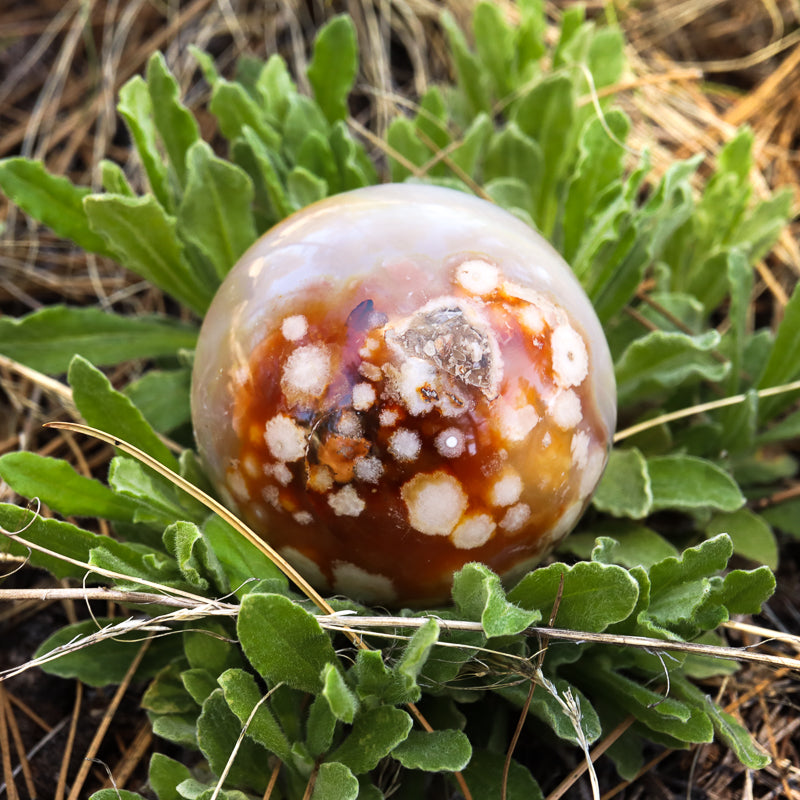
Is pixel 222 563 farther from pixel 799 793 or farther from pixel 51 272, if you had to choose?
pixel 51 272

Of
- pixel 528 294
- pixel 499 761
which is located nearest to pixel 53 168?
pixel 528 294

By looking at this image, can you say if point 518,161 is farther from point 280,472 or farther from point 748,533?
point 280,472

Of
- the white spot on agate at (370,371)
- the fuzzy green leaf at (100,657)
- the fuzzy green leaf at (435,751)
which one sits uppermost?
the white spot on agate at (370,371)

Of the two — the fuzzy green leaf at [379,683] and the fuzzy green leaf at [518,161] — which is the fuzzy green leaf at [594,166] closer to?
the fuzzy green leaf at [518,161]

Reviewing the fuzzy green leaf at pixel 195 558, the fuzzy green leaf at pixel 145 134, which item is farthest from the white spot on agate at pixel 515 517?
the fuzzy green leaf at pixel 145 134

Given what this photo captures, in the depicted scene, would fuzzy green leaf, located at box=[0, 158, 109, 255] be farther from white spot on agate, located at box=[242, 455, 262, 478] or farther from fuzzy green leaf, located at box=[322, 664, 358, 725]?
fuzzy green leaf, located at box=[322, 664, 358, 725]

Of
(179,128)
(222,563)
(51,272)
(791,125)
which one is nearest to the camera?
(222,563)
